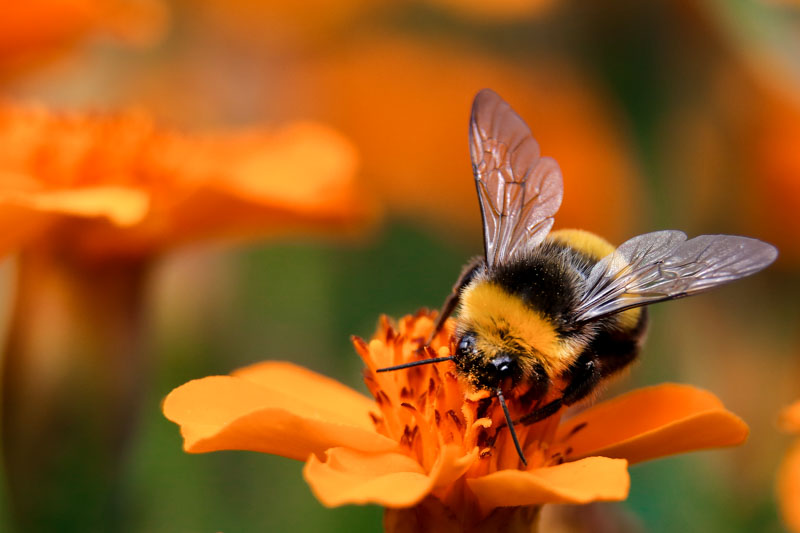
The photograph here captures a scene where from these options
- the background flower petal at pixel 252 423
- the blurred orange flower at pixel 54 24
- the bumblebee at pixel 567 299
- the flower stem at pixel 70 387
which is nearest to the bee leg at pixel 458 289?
the bumblebee at pixel 567 299

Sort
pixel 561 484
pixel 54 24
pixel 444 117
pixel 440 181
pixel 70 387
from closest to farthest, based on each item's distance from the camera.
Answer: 1. pixel 561 484
2. pixel 70 387
3. pixel 54 24
4. pixel 440 181
5. pixel 444 117

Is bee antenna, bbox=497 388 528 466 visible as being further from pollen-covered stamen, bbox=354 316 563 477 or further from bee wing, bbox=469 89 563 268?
bee wing, bbox=469 89 563 268

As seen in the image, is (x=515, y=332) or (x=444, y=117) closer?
(x=515, y=332)

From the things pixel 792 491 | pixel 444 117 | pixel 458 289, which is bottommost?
pixel 792 491

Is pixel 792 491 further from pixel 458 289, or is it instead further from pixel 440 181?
pixel 440 181

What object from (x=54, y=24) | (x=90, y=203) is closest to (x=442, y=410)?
(x=90, y=203)

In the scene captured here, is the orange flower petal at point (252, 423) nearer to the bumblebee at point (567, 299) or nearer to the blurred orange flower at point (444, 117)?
the bumblebee at point (567, 299)
